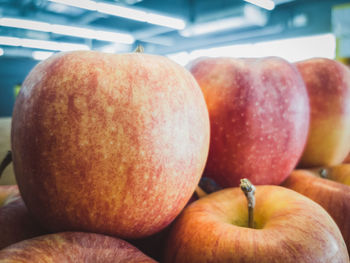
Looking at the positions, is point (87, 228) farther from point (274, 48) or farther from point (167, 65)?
point (274, 48)

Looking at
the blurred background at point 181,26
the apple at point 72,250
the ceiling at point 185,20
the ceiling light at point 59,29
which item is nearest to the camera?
the apple at point 72,250

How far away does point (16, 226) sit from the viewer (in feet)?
1.50

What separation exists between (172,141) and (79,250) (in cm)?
18

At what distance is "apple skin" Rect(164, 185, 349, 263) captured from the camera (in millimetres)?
390

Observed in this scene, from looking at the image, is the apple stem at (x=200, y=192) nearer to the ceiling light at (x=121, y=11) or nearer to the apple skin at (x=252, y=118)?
the apple skin at (x=252, y=118)

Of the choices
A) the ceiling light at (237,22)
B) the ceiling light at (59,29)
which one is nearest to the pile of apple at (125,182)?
the ceiling light at (59,29)

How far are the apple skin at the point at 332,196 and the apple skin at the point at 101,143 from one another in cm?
33

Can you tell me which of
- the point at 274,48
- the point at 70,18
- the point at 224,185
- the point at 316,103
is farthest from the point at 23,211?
the point at 70,18

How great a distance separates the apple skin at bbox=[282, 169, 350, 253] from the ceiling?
539cm

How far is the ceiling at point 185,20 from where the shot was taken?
6762mm

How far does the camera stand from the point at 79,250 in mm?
357

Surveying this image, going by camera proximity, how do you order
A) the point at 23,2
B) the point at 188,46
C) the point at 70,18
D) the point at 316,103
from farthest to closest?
the point at 188,46, the point at 70,18, the point at 23,2, the point at 316,103

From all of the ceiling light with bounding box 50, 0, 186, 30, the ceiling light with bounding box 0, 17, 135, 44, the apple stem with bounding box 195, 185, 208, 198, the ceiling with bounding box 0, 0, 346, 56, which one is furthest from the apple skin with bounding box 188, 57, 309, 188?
the ceiling light with bounding box 0, 17, 135, 44

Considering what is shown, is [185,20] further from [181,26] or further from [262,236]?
[262,236]
